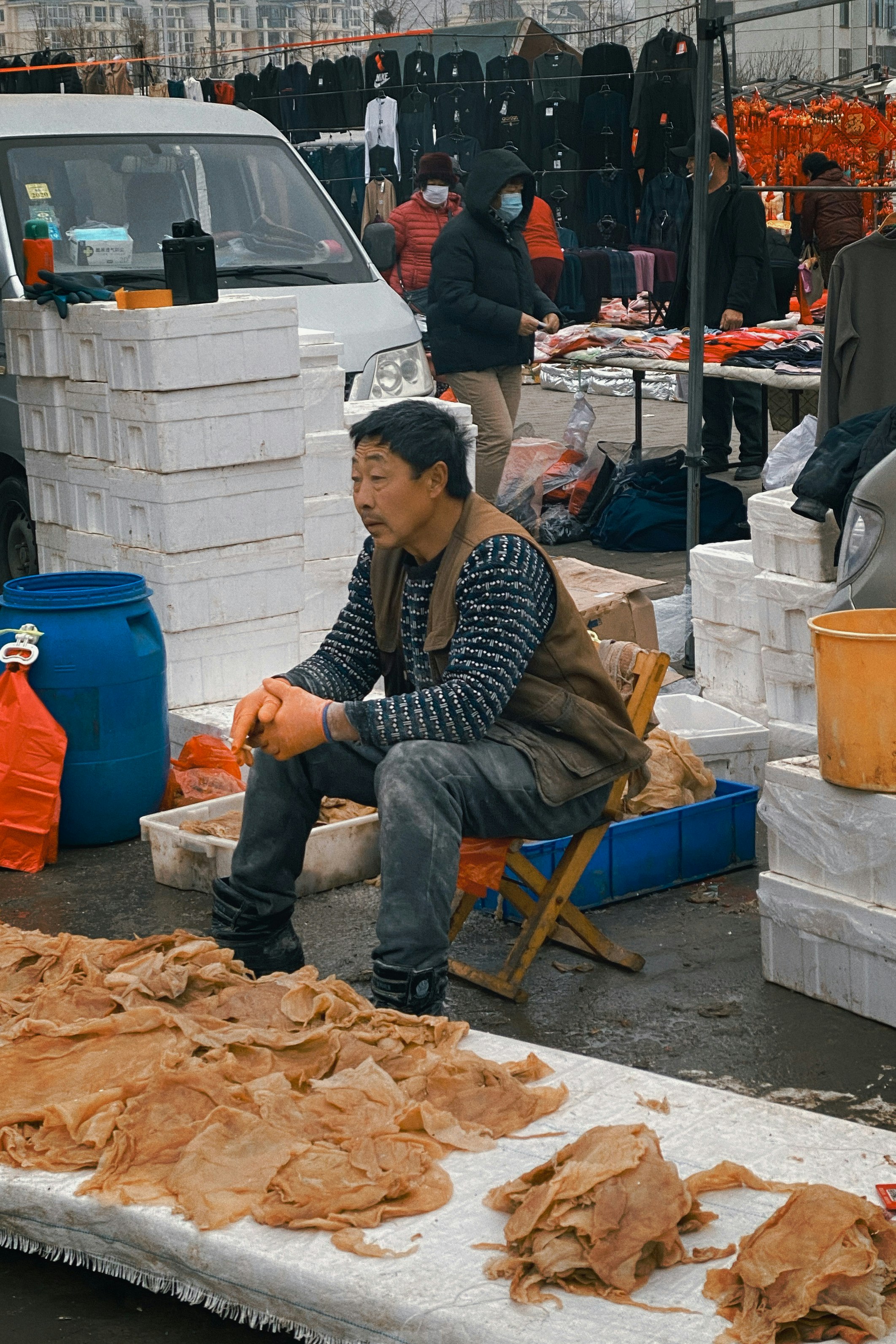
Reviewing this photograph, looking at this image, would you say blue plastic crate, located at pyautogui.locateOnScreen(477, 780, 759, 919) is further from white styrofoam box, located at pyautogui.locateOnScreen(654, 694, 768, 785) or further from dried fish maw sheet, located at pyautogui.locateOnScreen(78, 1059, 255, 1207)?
dried fish maw sheet, located at pyautogui.locateOnScreen(78, 1059, 255, 1207)

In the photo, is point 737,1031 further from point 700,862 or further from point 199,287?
point 199,287

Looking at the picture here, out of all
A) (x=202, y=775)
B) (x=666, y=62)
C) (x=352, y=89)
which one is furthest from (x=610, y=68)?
(x=202, y=775)

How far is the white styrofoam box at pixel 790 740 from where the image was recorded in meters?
5.16

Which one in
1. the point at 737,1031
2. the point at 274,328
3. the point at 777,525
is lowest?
the point at 737,1031

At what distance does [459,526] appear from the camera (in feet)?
12.2

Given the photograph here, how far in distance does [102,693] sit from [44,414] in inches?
60.3

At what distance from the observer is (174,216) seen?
298 inches

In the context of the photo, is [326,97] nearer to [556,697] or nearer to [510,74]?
[510,74]

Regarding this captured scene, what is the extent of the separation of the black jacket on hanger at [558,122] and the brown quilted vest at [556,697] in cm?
1565

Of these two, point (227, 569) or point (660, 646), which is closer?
point (227, 569)

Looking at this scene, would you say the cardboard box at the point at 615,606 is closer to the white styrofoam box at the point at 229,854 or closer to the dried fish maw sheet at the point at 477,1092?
the white styrofoam box at the point at 229,854

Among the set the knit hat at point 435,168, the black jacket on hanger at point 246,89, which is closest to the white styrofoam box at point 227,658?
the knit hat at point 435,168

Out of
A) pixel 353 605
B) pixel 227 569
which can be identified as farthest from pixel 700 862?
pixel 227 569

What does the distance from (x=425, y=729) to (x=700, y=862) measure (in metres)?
1.48
